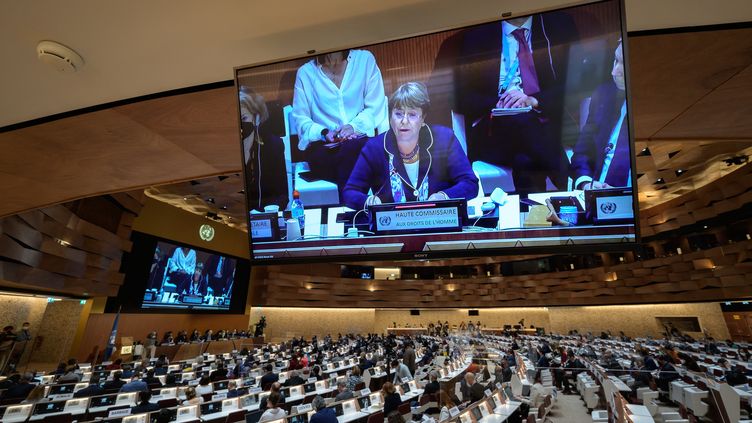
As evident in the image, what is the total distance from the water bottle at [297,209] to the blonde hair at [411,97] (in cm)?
103

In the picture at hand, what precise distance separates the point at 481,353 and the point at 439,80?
1691 centimetres

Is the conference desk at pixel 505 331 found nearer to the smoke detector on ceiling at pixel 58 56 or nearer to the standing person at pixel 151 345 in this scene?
the standing person at pixel 151 345

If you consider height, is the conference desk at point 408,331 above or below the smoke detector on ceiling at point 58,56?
below

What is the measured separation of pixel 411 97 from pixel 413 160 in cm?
46

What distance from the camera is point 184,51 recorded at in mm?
2730

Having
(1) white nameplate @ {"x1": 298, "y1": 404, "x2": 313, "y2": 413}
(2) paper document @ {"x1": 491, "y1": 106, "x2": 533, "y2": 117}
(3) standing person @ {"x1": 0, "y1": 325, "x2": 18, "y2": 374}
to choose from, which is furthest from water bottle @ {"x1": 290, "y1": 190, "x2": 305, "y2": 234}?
(3) standing person @ {"x1": 0, "y1": 325, "x2": 18, "y2": 374}

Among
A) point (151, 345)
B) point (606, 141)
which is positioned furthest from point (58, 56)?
point (151, 345)

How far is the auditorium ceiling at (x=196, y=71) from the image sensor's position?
7.89ft

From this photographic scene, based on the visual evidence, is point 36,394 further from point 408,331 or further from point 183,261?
point 408,331

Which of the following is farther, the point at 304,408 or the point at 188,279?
the point at 188,279

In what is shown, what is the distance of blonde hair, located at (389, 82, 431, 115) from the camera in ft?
8.13

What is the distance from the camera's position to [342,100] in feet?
8.66

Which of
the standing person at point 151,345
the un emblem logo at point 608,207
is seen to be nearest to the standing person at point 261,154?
the un emblem logo at point 608,207

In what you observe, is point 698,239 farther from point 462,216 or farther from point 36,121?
point 36,121
